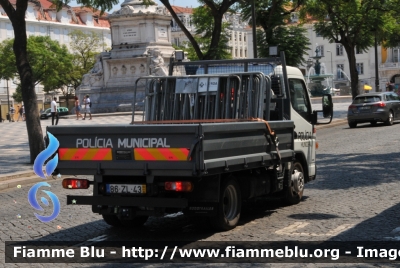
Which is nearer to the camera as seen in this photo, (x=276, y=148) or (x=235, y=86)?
(x=276, y=148)

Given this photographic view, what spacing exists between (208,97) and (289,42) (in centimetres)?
2578

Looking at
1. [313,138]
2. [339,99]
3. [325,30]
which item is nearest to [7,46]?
[339,99]

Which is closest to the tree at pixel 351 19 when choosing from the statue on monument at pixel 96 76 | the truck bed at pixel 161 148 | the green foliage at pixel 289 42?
the green foliage at pixel 289 42

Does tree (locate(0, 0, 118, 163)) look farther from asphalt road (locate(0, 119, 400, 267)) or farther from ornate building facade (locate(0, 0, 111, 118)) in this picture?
ornate building facade (locate(0, 0, 111, 118))

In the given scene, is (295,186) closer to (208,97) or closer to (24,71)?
(208,97)

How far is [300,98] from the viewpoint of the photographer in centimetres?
1262

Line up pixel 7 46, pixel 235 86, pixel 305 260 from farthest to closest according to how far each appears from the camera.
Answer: pixel 7 46 < pixel 235 86 < pixel 305 260

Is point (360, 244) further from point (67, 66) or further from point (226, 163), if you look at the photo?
point (67, 66)

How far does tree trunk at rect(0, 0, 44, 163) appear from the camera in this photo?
20547 mm

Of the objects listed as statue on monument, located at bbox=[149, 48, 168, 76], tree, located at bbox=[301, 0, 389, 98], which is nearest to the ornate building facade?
statue on monument, located at bbox=[149, 48, 168, 76]

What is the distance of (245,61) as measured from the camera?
40.7 ft

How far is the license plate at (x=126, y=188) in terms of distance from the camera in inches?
370

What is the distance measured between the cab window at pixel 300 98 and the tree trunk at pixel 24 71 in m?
9.97

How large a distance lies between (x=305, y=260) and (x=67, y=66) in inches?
3350
